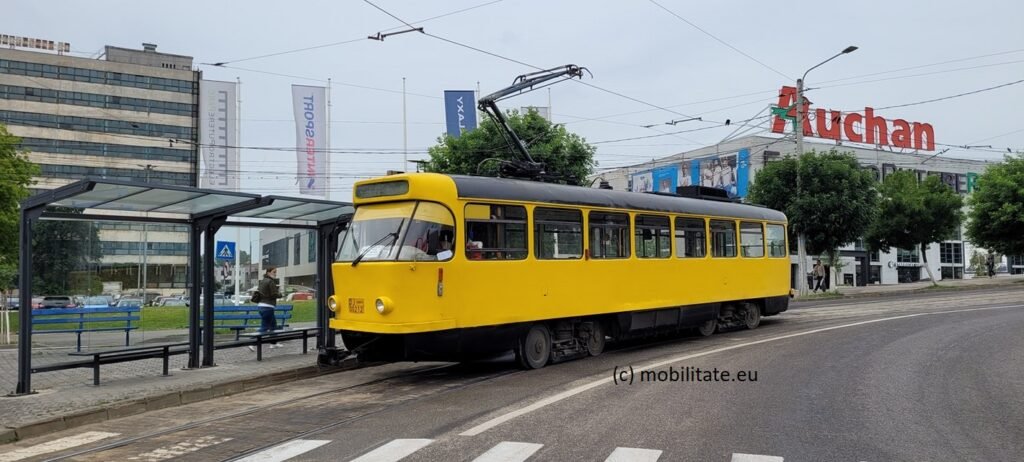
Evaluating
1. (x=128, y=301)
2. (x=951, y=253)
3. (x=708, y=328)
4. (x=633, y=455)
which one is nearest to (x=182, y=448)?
(x=633, y=455)

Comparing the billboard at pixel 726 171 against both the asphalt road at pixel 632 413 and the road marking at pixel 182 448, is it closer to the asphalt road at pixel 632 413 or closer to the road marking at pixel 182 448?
the asphalt road at pixel 632 413

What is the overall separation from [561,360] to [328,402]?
4119mm

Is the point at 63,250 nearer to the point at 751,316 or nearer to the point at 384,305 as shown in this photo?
the point at 384,305

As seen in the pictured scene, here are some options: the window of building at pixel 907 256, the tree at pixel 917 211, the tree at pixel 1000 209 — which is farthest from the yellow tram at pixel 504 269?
the window of building at pixel 907 256

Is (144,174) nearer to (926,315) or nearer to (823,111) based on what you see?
(823,111)

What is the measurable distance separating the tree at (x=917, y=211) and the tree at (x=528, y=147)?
66.6ft

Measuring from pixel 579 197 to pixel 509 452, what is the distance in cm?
661

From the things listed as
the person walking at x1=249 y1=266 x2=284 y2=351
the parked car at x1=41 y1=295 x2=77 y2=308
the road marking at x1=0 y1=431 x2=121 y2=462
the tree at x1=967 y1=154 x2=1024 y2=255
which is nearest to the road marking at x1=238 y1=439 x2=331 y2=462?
the road marking at x1=0 y1=431 x2=121 y2=462

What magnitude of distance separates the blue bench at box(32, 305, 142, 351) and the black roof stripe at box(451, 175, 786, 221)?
240 inches

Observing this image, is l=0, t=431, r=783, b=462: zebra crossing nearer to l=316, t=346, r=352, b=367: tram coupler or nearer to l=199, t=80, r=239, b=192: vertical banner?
l=316, t=346, r=352, b=367: tram coupler

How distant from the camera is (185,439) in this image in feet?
23.8

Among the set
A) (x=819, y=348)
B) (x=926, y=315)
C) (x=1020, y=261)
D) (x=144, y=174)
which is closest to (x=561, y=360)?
(x=819, y=348)

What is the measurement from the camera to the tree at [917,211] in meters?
39.3

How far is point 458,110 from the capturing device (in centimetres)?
3431
